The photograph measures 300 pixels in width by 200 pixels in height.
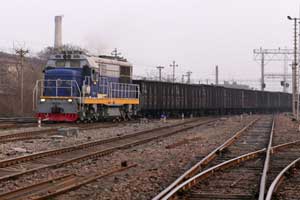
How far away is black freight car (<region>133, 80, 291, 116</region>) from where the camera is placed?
120 feet

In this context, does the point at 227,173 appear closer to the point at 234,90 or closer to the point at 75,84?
the point at 75,84

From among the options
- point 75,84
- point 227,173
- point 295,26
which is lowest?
point 227,173

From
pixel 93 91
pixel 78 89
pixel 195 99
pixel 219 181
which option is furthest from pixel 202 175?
pixel 195 99

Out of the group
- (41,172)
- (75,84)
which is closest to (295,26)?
(75,84)

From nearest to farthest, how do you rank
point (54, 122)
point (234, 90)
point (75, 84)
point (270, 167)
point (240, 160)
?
point (270, 167)
point (240, 160)
point (75, 84)
point (54, 122)
point (234, 90)

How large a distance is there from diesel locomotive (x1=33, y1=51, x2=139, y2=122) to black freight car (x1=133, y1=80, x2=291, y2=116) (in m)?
6.68

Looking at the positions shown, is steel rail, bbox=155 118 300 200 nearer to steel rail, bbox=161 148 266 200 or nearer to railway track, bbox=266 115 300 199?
steel rail, bbox=161 148 266 200

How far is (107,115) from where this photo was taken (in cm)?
2706

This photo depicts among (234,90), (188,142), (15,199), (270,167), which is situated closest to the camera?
(15,199)

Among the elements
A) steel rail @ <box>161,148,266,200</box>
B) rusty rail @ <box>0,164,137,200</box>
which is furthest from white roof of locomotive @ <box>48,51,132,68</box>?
rusty rail @ <box>0,164,137,200</box>

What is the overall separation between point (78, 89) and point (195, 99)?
22.3 m

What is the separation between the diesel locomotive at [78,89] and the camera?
78.4 feet

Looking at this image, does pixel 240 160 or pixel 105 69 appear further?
pixel 105 69

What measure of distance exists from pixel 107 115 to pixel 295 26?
24.5m
